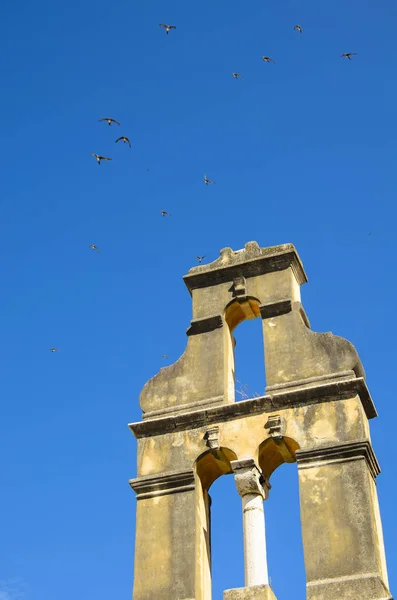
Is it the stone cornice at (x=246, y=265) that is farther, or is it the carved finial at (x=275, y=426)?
the stone cornice at (x=246, y=265)

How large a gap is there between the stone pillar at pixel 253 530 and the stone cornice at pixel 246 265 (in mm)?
2835

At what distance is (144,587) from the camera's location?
454 inches

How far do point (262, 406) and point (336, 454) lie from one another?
3.62 ft

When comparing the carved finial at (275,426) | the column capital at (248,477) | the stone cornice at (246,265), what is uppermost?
the stone cornice at (246,265)

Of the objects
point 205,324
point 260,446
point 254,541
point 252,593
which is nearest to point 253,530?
point 254,541

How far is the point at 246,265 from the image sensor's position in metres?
13.7

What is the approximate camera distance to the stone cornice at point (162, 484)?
12.1 meters

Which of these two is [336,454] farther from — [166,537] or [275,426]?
[166,537]

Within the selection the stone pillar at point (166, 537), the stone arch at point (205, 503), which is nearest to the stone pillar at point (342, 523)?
the stone arch at point (205, 503)

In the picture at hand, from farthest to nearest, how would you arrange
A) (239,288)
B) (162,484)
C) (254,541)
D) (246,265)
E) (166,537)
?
(246,265)
(239,288)
(162,484)
(166,537)
(254,541)

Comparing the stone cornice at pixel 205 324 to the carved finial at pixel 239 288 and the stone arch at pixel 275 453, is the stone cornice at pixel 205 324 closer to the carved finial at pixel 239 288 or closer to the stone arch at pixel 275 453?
the carved finial at pixel 239 288

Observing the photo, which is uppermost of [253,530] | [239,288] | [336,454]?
[239,288]

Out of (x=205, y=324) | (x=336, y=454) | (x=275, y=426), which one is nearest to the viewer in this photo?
(x=336, y=454)

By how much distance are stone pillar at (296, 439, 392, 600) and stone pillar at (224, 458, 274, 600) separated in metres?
0.51
